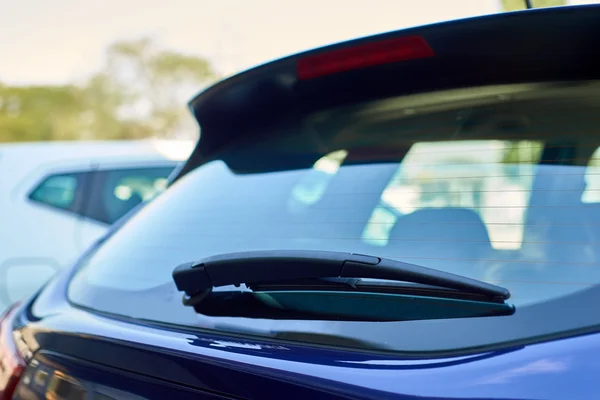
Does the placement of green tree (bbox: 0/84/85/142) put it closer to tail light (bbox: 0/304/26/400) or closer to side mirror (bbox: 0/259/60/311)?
side mirror (bbox: 0/259/60/311)

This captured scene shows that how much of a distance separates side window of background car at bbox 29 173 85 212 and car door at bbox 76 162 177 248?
9cm

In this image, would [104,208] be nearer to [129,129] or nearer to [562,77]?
[562,77]

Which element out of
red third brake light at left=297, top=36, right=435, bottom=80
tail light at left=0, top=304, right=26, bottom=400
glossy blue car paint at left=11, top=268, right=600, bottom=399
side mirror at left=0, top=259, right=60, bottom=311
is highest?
red third brake light at left=297, top=36, right=435, bottom=80

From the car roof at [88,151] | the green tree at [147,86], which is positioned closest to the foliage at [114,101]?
the green tree at [147,86]

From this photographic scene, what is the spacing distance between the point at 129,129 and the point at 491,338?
44.2 m

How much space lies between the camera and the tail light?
139 centimetres

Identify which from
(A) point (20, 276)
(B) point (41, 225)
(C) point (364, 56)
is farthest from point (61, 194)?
(C) point (364, 56)

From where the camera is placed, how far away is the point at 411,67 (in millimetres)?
1463

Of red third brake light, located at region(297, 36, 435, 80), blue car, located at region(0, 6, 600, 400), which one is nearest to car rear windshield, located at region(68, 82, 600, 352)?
blue car, located at region(0, 6, 600, 400)

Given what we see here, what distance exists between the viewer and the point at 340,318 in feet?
3.73

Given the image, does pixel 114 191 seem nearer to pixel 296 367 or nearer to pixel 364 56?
pixel 364 56

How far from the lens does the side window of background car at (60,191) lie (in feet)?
14.8

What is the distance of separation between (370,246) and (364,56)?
0.47m

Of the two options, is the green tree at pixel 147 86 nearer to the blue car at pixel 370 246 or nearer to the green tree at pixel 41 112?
the green tree at pixel 41 112
